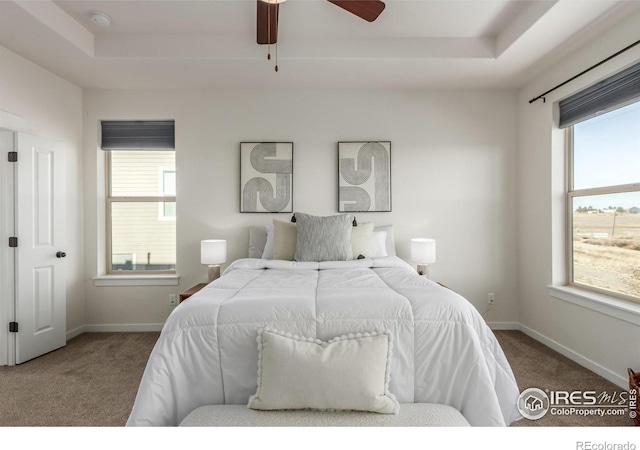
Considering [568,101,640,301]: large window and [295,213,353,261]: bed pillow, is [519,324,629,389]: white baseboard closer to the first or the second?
[568,101,640,301]: large window

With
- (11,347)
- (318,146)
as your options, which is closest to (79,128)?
(11,347)

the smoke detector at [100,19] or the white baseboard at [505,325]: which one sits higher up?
the smoke detector at [100,19]

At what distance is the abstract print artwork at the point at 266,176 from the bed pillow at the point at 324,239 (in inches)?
21.8

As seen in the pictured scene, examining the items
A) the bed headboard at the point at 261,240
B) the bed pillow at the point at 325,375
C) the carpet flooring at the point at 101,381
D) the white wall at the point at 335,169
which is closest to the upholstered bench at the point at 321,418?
the bed pillow at the point at 325,375

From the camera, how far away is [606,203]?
2705mm

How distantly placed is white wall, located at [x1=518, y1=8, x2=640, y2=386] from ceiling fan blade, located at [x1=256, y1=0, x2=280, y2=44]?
2288mm

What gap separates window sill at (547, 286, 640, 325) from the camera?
2312 millimetres

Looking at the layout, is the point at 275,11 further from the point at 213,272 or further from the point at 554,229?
the point at 554,229

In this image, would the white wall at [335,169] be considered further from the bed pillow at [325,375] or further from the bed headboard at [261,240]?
the bed pillow at [325,375]

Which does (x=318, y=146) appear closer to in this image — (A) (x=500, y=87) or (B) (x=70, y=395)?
(A) (x=500, y=87)

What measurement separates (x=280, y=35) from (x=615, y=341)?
3346 millimetres

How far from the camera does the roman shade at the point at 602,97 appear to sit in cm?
237

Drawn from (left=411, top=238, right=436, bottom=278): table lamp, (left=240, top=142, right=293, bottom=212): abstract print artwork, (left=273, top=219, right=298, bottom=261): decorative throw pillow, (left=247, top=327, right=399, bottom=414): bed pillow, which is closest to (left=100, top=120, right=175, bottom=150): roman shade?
(left=240, top=142, right=293, bottom=212): abstract print artwork

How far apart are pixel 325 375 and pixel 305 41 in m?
2.66
